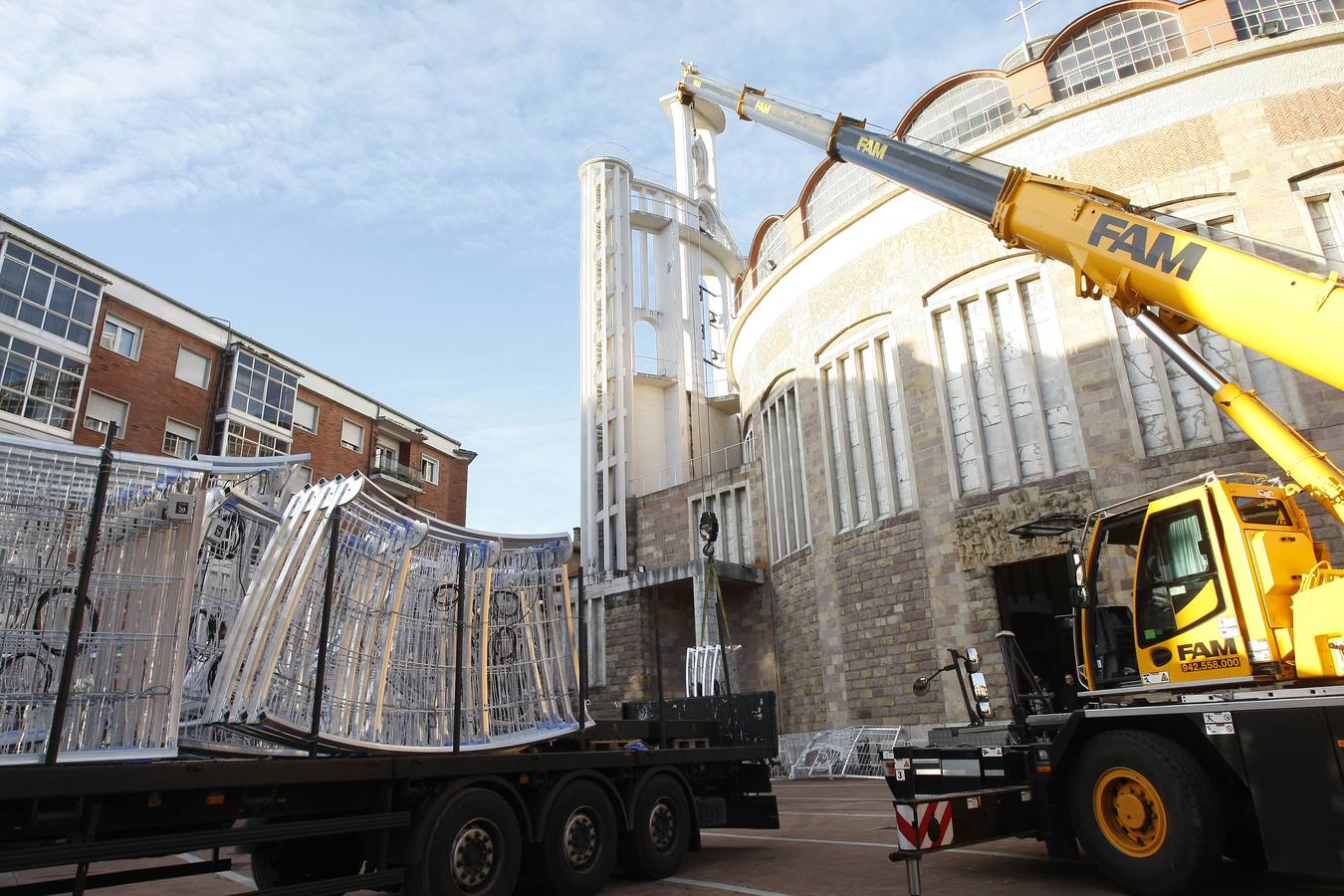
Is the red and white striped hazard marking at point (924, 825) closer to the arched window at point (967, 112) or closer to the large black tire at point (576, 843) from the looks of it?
the large black tire at point (576, 843)

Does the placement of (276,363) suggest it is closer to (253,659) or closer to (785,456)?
(785,456)

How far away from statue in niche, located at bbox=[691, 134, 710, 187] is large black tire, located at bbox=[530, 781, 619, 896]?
111ft

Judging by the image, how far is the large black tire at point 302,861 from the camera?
664 cm

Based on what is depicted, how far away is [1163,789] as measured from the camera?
6.01m

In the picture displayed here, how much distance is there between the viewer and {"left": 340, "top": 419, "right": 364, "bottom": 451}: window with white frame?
120 ft

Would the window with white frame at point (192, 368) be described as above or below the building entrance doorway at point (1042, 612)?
above

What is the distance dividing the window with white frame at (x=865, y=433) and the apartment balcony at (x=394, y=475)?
69.3 feet

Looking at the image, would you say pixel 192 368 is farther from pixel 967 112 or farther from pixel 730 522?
pixel 967 112

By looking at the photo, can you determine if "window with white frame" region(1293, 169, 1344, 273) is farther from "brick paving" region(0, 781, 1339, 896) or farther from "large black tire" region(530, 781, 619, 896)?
"large black tire" region(530, 781, 619, 896)

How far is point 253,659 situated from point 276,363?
3010 centimetres

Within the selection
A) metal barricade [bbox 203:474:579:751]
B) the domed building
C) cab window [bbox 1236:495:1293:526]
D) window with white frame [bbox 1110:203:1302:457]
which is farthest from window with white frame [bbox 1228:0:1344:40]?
metal barricade [bbox 203:474:579:751]

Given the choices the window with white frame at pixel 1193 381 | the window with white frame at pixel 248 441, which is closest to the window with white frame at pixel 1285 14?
the window with white frame at pixel 1193 381

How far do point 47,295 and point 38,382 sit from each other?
2574 millimetres

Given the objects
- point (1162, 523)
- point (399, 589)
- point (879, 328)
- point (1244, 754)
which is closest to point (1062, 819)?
point (1244, 754)
